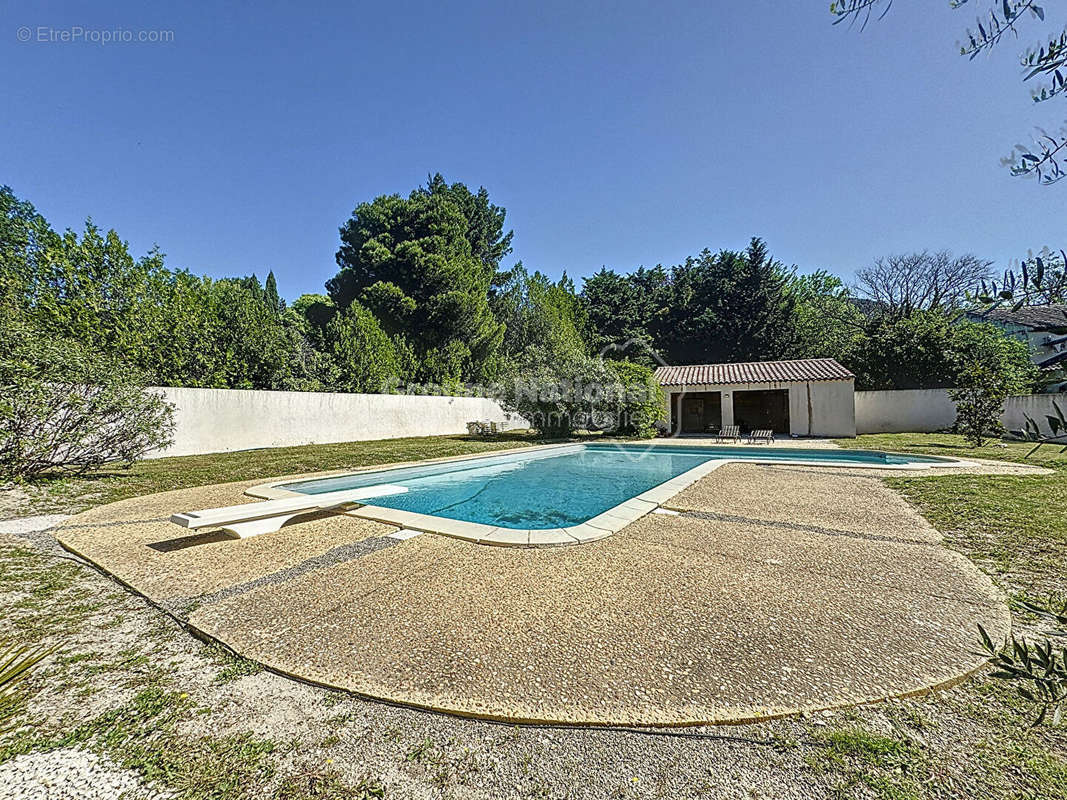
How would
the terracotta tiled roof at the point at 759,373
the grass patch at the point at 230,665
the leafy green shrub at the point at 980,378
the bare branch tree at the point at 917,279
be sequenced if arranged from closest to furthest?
the grass patch at the point at 230,665 < the leafy green shrub at the point at 980,378 < the terracotta tiled roof at the point at 759,373 < the bare branch tree at the point at 917,279

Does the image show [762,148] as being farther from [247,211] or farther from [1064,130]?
[247,211]

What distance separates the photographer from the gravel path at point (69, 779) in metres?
1.57

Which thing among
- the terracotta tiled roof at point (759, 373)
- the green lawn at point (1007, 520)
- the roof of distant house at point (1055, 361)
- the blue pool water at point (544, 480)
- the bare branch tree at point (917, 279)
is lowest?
the blue pool water at point (544, 480)

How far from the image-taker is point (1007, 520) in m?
5.06

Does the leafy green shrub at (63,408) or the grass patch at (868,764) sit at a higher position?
the leafy green shrub at (63,408)

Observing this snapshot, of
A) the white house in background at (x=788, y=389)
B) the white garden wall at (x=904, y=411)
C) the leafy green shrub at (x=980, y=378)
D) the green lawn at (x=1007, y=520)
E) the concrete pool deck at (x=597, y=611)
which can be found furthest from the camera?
the white garden wall at (x=904, y=411)

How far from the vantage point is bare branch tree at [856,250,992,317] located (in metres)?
26.7

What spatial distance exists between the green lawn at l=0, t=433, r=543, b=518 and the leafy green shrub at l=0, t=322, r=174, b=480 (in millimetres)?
476

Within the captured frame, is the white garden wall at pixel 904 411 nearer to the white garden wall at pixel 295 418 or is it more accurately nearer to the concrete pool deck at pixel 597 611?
the concrete pool deck at pixel 597 611

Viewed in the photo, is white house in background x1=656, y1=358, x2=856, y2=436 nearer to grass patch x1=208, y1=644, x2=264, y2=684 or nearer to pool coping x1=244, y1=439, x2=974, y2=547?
pool coping x1=244, y1=439, x2=974, y2=547

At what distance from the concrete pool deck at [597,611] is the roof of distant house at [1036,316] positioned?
1873 mm

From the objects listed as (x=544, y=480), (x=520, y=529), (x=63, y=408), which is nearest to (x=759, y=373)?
(x=544, y=480)

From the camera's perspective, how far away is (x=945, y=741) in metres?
1.80

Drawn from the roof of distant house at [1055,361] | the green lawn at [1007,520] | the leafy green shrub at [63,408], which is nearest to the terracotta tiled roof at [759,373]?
the green lawn at [1007,520]
